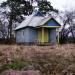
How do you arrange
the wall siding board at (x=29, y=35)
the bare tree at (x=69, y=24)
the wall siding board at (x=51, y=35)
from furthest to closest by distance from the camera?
1. the bare tree at (x=69, y=24)
2. the wall siding board at (x=51, y=35)
3. the wall siding board at (x=29, y=35)

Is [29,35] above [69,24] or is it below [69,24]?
below

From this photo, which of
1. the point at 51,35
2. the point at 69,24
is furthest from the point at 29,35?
the point at 69,24

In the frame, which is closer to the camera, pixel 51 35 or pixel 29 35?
pixel 29 35

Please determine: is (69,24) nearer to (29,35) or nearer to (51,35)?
(51,35)

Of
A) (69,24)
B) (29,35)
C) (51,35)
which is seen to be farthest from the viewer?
(69,24)

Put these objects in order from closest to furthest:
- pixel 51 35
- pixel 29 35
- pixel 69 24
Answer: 1. pixel 29 35
2. pixel 51 35
3. pixel 69 24

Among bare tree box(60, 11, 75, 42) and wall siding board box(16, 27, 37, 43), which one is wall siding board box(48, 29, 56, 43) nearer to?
wall siding board box(16, 27, 37, 43)

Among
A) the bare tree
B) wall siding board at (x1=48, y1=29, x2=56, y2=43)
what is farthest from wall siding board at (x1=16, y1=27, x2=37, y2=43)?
the bare tree

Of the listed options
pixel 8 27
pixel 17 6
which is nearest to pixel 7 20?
pixel 8 27

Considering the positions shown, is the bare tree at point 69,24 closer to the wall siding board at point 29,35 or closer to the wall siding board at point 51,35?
the wall siding board at point 51,35

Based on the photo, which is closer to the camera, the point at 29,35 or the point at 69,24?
the point at 29,35

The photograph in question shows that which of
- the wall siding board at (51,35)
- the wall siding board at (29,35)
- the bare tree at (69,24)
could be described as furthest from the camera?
the bare tree at (69,24)

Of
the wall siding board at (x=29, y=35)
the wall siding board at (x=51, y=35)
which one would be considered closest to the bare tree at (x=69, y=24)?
the wall siding board at (x=51, y=35)

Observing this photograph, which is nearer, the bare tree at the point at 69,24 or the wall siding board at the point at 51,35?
the wall siding board at the point at 51,35
